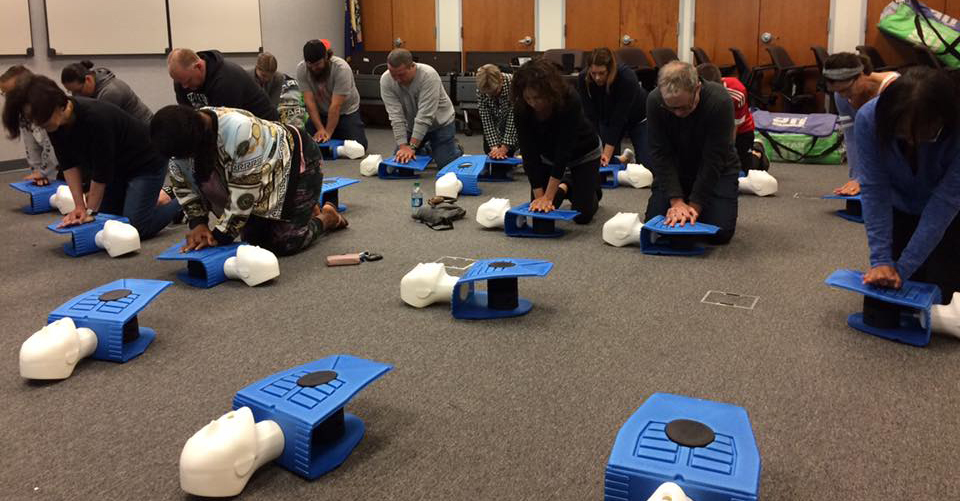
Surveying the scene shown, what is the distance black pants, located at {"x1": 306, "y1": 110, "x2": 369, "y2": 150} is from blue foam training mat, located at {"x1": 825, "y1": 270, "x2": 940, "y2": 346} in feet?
17.1

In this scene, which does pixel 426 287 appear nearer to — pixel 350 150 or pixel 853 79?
pixel 853 79

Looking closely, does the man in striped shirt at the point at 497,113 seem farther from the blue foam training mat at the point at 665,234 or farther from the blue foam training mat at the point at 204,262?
the blue foam training mat at the point at 204,262

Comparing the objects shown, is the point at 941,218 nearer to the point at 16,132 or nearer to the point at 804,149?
the point at 16,132

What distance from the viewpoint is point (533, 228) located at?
4.13m

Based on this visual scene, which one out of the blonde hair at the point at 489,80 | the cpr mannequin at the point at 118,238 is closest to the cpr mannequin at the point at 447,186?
the blonde hair at the point at 489,80

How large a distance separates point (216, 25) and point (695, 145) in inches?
264

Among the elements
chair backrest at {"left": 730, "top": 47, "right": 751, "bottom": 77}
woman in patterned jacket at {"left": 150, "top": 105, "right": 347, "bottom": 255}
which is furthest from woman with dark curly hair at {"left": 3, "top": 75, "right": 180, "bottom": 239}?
chair backrest at {"left": 730, "top": 47, "right": 751, "bottom": 77}

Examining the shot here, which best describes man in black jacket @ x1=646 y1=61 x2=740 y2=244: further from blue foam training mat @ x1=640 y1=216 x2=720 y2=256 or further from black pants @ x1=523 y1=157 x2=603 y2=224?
black pants @ x1=523 y1=157 x2=603 y2=224

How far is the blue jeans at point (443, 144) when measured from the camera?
20.1 ft

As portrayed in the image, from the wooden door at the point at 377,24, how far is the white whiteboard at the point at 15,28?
4685mm

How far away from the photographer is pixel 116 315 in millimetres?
2467

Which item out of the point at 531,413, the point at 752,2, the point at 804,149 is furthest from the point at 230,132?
the point at 752,2

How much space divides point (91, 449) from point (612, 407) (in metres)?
1.37

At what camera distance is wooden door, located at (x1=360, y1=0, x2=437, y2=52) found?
10.3 meters
